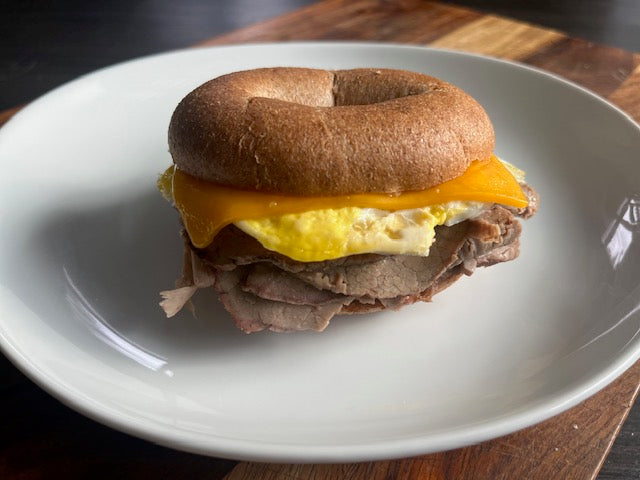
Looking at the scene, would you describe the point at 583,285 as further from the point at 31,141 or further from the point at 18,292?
the point at 31,141

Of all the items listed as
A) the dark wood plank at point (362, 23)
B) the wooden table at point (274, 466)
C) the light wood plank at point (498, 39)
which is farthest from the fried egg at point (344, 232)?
the dark wood plank at point (362, 23)

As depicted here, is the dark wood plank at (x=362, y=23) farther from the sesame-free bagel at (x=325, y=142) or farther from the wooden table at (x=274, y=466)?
the wooden table at (x=274, y=466)

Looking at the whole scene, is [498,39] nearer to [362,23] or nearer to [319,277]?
[362,23]

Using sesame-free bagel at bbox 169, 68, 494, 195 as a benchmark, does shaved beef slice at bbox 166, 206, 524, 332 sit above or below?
below

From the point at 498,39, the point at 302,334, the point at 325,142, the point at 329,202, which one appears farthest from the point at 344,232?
the point at 498,39

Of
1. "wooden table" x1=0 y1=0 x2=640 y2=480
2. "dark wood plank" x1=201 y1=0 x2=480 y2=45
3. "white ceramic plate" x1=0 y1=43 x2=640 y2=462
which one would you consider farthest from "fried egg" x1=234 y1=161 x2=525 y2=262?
"dark wood plank" x1=201 y1=0 x2=480 y2=45

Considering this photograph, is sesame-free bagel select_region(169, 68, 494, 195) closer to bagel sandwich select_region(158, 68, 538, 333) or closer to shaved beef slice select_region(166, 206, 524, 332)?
bagel sandwich select_region(158, 68, 538, 333)

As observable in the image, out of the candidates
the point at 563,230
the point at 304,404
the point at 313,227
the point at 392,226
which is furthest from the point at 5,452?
the point at 563,230
